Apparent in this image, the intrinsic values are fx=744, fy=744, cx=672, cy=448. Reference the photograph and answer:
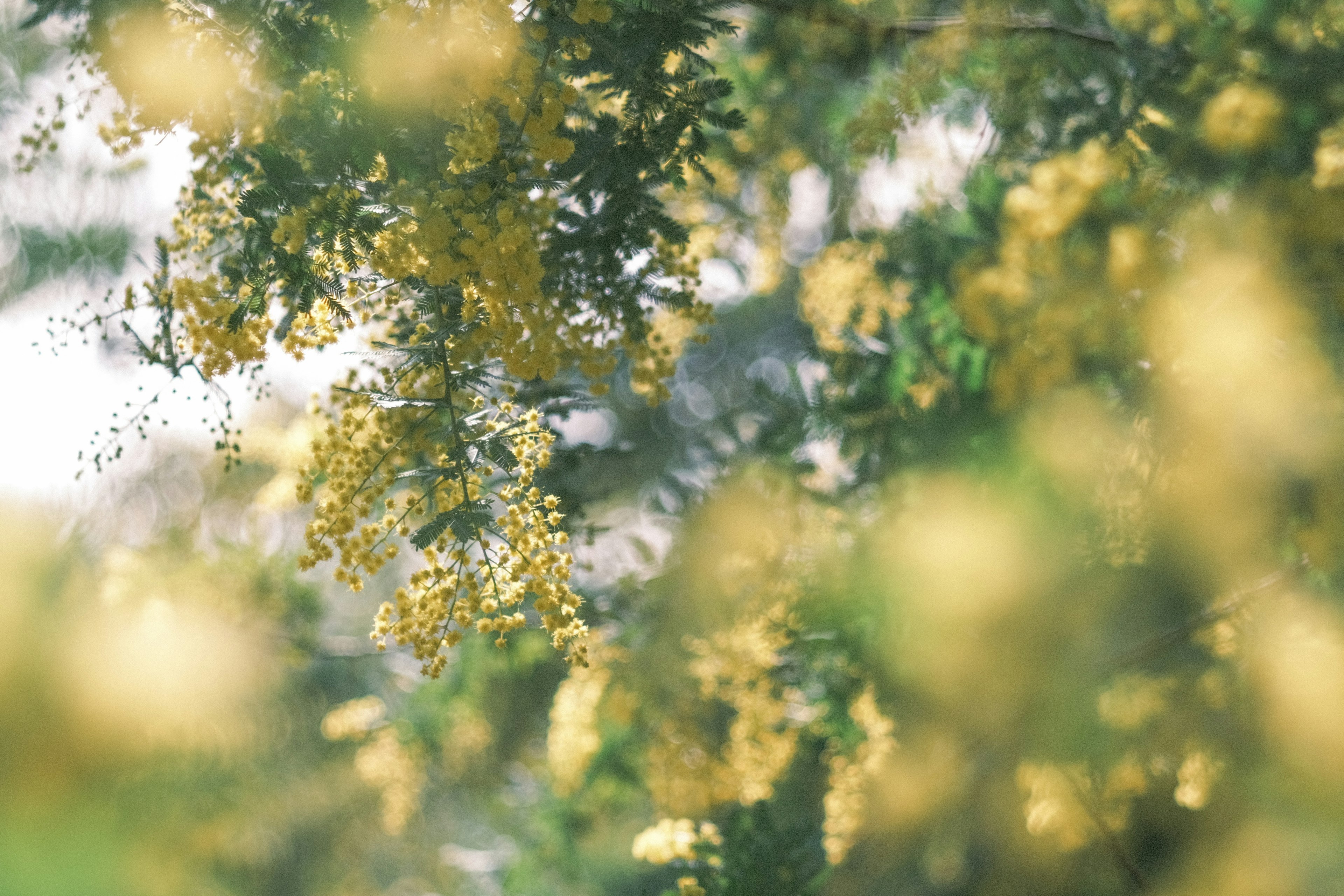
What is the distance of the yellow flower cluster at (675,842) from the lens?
107 inches

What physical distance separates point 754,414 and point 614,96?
2476mm

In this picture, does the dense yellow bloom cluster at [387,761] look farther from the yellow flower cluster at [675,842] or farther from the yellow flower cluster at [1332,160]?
the yellow flower cluster at [1332,160]

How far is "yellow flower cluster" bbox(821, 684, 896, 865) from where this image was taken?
3180 mm

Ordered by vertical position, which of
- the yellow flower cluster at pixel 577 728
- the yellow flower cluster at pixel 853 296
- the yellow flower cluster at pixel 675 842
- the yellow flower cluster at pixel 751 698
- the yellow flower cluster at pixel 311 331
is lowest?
the yellow flower cluster at pixel 675 842

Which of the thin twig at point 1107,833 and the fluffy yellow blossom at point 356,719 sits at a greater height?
the fluffy yellow blossom at point 356,719

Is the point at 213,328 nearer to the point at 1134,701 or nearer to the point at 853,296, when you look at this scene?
the point at 853,296

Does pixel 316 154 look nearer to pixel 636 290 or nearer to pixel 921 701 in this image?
pixel 636 290

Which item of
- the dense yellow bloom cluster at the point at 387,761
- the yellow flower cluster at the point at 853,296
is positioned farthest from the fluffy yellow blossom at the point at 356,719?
the yellow flower cluster at the point at 853,296

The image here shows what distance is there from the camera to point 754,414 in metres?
4.22

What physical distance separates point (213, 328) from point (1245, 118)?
2570mm

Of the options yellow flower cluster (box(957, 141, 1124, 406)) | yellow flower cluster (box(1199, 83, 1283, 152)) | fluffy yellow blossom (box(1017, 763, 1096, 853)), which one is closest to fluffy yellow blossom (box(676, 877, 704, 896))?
fluffy yellow blossom (box(1017, 763, 1096, 853))

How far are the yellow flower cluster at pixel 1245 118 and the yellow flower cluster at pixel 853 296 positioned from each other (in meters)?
1.57

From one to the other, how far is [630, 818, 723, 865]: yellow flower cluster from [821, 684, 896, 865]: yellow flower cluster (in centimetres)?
58

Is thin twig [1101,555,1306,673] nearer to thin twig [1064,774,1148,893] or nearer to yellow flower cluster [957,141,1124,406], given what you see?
thin twig [1064,774,1148,893]
